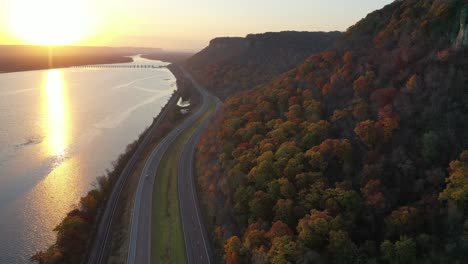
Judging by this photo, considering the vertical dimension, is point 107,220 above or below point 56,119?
below

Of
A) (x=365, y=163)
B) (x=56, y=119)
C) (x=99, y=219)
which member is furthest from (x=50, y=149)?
(x=365, y=163)

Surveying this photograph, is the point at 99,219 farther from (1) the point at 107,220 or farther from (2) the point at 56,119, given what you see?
(2) the point at 56,119

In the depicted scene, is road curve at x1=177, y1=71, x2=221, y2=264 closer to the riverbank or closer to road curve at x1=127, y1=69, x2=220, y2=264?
road curve at x1=127, y1=69, x2=220, y2=264

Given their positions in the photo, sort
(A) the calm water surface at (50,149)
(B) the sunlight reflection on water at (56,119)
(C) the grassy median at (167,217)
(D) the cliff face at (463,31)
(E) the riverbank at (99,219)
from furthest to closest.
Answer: (B) the sunlight reflection on water at (56,119) → (A) the calm water surface at (50,149) → (D) the cliff face at (463,31) → (E) the riverbank at (99,219) → (C) the grassy median at (167,217)

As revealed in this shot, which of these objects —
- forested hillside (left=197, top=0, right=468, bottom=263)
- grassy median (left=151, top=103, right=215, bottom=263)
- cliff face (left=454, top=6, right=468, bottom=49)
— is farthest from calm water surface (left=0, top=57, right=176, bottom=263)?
cliff face (left=454, top=6, right=468, bottom=49)

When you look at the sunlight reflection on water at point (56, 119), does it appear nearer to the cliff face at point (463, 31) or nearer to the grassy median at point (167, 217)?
the grassy median at point (167, 217)

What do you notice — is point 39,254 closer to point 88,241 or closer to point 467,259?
point 88,241

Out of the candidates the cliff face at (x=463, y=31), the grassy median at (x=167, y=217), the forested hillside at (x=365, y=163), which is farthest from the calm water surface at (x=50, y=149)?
the cliff face at (x=463, y=31)
